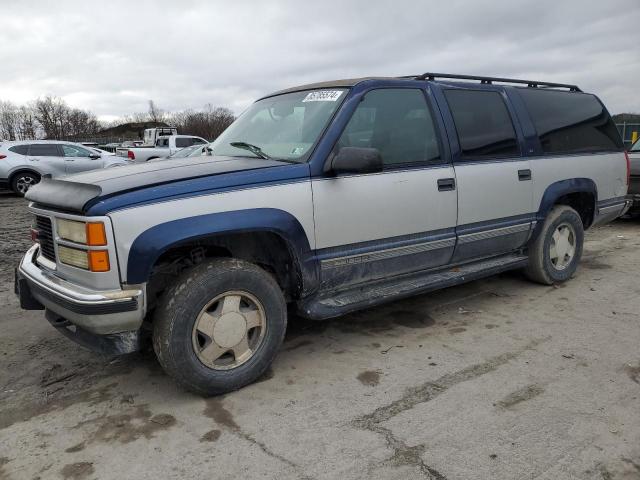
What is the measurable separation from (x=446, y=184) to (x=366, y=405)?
183 centimetres

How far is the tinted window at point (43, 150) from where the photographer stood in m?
14.1

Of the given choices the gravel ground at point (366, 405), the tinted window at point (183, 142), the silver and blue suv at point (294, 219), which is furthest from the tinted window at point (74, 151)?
the silver and blue suv at point (294, 219)

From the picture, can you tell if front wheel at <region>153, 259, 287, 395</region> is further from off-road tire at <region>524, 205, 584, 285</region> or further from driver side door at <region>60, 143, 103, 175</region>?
driver side door at <region>60, 143, 103, 175</region>

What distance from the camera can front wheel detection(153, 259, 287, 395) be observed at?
293cm

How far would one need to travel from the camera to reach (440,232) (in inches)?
A: 158

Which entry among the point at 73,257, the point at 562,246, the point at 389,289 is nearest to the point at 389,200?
the point at 389,289

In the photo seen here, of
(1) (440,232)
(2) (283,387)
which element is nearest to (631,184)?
(1) (440,232)

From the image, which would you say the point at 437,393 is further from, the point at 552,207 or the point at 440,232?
the point at 552,207

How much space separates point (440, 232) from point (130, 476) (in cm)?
269

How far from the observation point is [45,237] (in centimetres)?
326

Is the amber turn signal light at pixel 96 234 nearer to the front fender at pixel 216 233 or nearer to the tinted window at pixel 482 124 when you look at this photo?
the front fender at pixel 216 233

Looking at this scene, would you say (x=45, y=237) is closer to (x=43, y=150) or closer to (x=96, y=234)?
(x=96, y=234)

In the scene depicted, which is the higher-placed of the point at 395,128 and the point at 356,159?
the point at 395,128

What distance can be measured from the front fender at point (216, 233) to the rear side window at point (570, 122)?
9.17ft
